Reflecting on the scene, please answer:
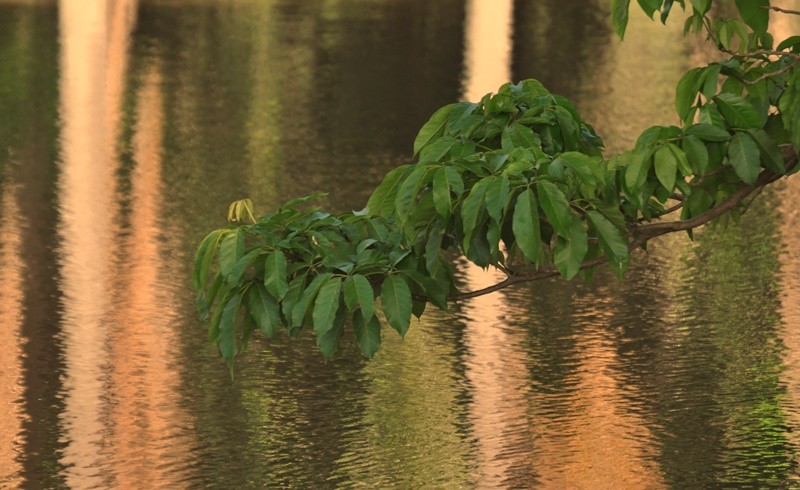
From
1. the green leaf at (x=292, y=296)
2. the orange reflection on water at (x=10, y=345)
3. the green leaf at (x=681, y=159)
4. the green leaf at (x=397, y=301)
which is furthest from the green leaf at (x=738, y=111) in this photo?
the orange reflection on water at (x=10, y=345)

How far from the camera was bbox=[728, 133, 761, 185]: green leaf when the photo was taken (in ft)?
16.9

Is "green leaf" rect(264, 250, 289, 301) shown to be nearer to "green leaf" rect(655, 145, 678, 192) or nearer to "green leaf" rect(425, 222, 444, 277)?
"green leaf" rect(425, 222, 444, 277)

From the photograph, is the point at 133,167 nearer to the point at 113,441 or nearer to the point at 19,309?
the point at 19,309

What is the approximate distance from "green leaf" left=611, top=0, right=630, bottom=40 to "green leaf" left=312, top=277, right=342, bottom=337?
1.00 m

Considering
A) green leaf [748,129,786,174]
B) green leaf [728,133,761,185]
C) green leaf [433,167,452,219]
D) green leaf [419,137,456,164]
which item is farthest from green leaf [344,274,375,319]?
green leaf [748,129,786,174]

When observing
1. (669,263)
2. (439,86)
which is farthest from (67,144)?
(669,263)

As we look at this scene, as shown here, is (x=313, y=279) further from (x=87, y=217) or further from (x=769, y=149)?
(x=87, y=217)

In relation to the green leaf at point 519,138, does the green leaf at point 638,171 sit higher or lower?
lower

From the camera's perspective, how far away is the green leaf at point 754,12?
15.4 feet

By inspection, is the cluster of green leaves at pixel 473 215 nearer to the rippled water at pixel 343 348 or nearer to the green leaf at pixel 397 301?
the green leaf at pixel 397 301

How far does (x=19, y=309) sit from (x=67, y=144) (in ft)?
19.7

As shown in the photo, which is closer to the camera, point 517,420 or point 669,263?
point 517,420

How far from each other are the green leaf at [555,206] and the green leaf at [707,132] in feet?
1.97

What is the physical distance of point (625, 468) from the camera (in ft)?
27.3
